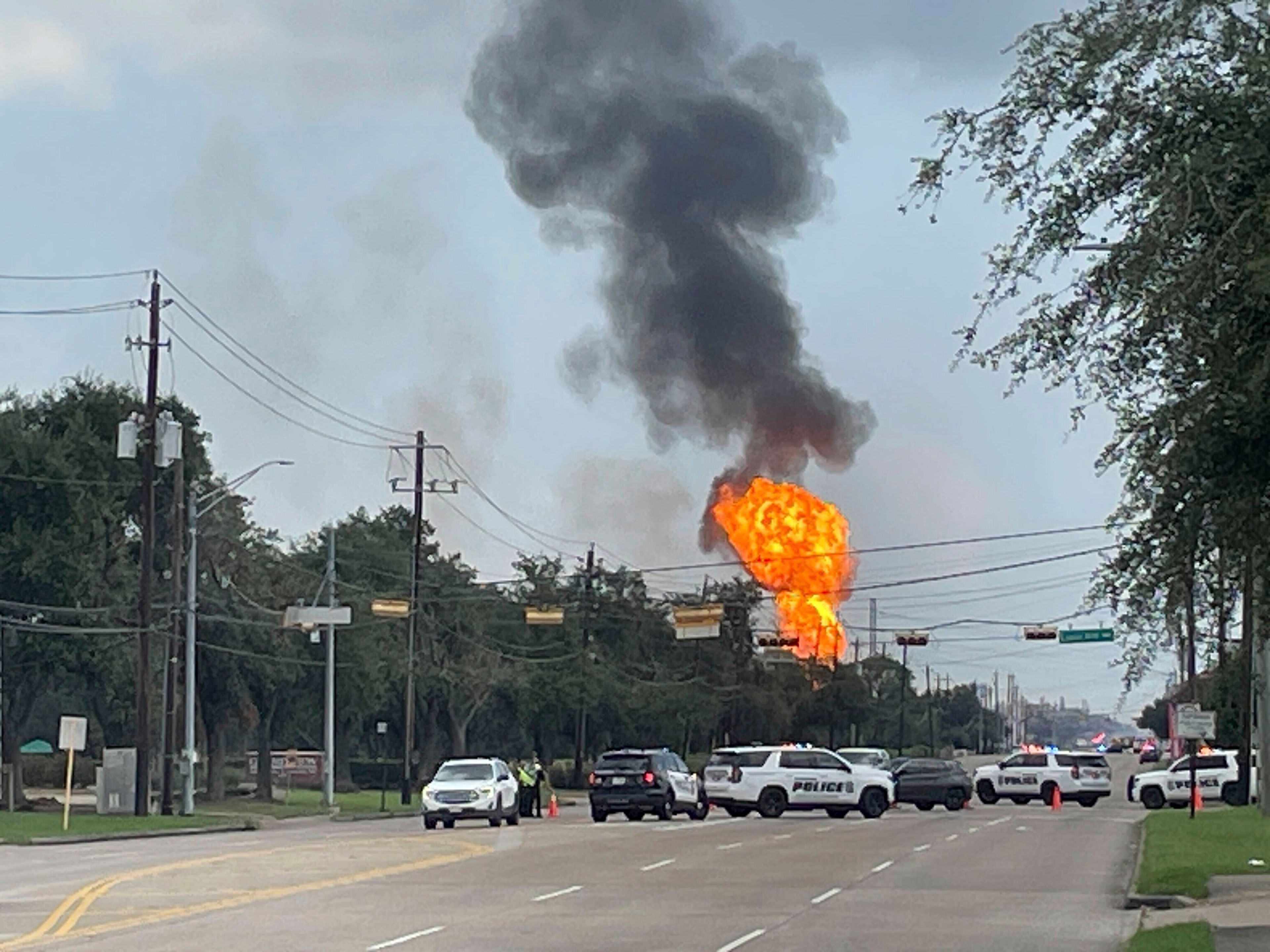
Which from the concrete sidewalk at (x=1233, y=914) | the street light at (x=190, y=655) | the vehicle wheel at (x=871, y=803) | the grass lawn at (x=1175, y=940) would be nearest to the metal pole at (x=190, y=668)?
the street light at (x=190, y=655)

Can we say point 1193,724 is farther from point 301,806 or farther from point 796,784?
point 301,806

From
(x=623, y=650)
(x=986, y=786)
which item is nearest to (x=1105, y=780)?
(x=986, y=786)

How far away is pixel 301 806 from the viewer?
69.2 metres

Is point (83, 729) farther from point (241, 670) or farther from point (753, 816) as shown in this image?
point (241, 670)

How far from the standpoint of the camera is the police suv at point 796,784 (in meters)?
53.3

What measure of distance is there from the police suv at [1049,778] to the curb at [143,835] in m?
25.2

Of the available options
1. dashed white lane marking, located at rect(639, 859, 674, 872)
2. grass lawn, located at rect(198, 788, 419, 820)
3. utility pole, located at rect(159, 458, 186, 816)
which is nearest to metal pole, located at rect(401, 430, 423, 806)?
grass lawn, located at rect(198, 788, 419, 820)

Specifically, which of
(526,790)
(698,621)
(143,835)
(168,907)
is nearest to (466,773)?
(143,835)

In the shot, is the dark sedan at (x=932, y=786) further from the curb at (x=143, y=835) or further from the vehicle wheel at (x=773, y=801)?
the curb at (x=143, y=835)

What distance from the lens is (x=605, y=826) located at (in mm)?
47469

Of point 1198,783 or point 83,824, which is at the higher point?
point 1198,783

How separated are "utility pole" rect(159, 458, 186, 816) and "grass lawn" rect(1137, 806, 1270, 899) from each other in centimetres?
2534

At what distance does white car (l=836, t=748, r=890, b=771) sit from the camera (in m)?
59.2

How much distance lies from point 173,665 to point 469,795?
1077 centimetres
